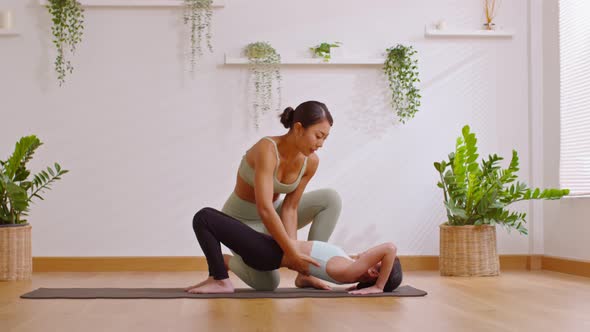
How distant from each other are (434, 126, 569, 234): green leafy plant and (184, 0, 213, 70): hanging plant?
1.87m

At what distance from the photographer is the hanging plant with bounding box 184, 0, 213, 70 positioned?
19.0 feet

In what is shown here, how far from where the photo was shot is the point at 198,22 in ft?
19.1

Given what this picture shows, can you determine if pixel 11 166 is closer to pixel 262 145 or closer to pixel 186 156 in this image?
pixel 186 156

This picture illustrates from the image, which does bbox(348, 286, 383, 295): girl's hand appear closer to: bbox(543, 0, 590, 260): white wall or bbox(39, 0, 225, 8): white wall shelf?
bbox(543, 0, 590, 260): white wall

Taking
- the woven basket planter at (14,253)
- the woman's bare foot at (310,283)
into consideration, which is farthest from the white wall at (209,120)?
the woman's bare foot at (310,283)

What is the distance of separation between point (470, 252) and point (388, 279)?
5.08 ft

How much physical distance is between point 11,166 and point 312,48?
220 cm

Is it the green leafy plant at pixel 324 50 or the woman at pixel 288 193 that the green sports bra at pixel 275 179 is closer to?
the woman at pixel 288 193

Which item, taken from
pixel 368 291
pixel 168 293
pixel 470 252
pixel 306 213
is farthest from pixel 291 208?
pixel 470 252

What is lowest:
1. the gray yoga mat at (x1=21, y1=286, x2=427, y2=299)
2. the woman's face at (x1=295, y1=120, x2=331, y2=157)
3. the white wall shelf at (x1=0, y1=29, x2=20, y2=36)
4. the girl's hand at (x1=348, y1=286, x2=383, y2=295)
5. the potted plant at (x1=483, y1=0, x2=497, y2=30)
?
the gray yoga mat at (x1=21, y1=286, x2=427, y2=299)

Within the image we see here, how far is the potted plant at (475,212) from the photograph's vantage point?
516cm

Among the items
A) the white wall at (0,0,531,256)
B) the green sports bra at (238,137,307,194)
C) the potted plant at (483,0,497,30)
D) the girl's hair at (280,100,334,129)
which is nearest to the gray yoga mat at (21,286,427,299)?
the green sports bra at (238,137,307,194)

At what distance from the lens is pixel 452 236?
17.1ft

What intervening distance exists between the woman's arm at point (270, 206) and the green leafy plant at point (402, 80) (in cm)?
224
